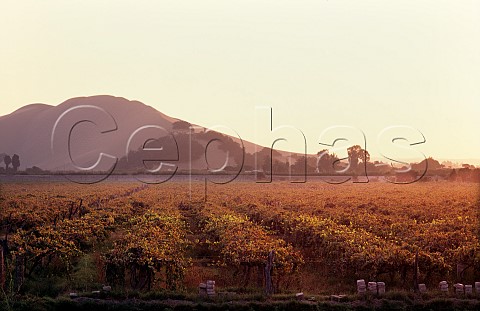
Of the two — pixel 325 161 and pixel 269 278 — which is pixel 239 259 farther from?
pixel 325 161

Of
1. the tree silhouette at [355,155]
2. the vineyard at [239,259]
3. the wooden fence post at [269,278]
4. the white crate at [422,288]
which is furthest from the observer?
the tree silhouette at [355,155]

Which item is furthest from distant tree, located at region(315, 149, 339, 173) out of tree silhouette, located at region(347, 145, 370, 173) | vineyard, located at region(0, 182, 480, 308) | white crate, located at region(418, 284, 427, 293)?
white crate, located at region(418, 284, 427, 293)

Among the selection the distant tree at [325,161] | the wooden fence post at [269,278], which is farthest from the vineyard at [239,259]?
the distant tree at [325,161]

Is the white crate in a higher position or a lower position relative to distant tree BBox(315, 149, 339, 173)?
lower

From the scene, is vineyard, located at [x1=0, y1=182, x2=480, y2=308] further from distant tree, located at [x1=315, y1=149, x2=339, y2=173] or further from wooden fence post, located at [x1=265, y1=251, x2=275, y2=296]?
distant tree, located at [x1=315, y1=149, x2=339, y2=173]

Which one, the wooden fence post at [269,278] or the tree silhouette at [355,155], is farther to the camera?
the tree silhouette at [355,155]

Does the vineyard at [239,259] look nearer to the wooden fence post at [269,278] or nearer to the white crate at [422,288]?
the wooden fence post at [269,278]

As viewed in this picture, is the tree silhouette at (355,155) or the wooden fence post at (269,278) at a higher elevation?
the tree silhouette at (355,155)

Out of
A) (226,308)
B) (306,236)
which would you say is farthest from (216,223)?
(226,308)

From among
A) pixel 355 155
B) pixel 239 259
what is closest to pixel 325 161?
pixel 355 155

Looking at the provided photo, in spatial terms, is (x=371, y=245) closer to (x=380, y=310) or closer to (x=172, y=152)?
(x=380, y=310)

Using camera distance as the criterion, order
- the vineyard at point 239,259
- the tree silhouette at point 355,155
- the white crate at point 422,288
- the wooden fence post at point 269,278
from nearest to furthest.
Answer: the wooden fence post at point 269,278 < the white crate at point 422,288 < the vineyard at point 239,259 < the tree silhouette at point 355,155

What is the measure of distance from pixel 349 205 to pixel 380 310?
2474 centimetres

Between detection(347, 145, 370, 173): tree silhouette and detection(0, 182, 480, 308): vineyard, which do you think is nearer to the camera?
detection(0, 182, 480, 308): vineyard
